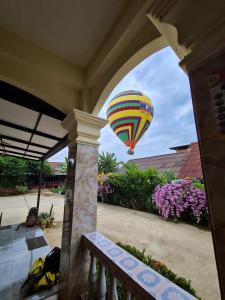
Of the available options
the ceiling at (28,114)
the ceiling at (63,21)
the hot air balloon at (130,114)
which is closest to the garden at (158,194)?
the hot air balloon at (130,114)

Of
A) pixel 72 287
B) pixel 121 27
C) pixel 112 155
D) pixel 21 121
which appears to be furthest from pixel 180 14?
pixel 112 155

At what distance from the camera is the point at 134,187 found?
6848mm

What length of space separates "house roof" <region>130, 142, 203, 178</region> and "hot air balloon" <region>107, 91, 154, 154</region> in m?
3.02

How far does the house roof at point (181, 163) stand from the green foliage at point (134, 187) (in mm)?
1562

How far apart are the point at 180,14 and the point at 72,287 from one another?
212 centimetres

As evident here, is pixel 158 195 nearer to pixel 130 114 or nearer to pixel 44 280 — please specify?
pixel 130 114

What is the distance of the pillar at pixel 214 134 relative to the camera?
50 centimetres

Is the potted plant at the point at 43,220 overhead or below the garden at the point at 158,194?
below

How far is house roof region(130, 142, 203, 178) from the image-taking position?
6.89 m

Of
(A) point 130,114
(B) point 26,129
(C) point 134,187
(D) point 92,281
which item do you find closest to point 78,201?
(D) point 92,281

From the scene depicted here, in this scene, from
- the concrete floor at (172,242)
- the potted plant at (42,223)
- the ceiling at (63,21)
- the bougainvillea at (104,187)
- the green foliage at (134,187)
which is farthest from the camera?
the bougainvillea at (104,187)

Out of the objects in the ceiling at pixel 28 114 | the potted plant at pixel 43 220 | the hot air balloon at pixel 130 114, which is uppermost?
the hot air balloon at pixel 130 114

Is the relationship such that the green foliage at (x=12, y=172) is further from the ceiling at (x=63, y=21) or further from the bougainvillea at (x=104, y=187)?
the ceiling at (x=63, y=21)

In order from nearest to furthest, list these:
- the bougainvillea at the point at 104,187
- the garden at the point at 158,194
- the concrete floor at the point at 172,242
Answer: the concrete floor at the point at 172,242, the garden at the point at 158,194, the bougainvillea at the point at 104,187
